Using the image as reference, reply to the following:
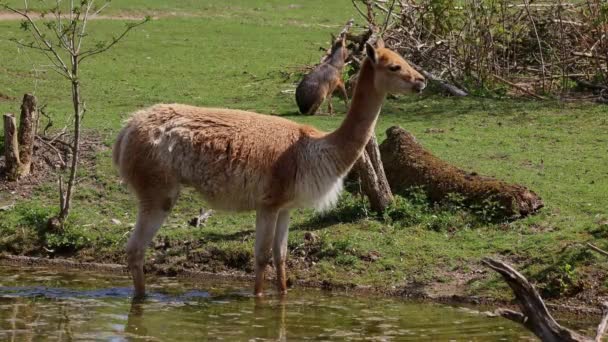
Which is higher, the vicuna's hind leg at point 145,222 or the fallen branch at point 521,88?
the fallen branch at point 521,88

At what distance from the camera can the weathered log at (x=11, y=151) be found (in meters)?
12.6

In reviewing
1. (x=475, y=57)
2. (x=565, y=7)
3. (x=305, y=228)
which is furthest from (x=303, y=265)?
(x=565, y=7)

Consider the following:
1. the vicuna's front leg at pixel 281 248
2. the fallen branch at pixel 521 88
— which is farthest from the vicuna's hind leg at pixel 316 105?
the vicuna's front leg at pixel 281 248

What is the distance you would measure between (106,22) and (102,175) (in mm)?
13889

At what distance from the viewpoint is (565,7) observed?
733 inches

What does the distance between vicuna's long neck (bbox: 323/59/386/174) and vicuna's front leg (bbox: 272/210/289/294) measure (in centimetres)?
71

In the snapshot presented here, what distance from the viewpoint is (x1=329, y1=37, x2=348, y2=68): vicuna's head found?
59.0 ft

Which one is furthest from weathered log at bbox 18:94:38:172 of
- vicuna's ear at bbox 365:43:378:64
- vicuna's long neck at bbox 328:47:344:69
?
vicuna's long neck at bbox 328:47:344:69

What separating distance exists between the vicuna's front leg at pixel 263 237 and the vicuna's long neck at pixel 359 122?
2.34 feet

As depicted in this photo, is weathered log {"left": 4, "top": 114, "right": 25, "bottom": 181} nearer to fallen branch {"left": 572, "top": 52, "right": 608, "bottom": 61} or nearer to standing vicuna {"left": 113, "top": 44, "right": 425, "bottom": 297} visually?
standing vicuna {"left": 113, "top": 44, "right": 425, "bottom": 297}

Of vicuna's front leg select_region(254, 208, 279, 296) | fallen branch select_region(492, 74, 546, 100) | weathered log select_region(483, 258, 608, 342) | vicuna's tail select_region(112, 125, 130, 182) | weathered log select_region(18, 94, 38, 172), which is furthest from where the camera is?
fallen branch select_region(492, 74, 546, 100)

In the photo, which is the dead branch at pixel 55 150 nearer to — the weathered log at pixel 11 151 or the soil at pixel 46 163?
the soil at pixel 46 163

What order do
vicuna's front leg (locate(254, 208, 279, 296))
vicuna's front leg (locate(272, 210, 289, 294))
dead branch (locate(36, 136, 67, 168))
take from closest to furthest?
vicuna's front leg (locate(254, 208, 279, 296)), vicuna's front leg (locate(272, 210, 289, 294)), dead branch (locate(36, 136, 67, 168))

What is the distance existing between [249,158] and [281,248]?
0.92 m
